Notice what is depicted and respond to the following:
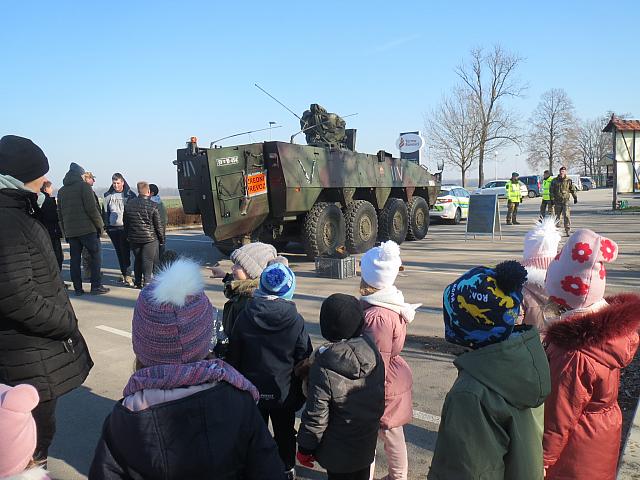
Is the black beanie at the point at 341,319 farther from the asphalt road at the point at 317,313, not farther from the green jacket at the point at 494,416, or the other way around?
the asphalt road at the point at 317,313

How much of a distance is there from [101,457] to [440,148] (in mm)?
41533

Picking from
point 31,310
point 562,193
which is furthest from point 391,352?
point 562,193

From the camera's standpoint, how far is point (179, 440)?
157 centimetres

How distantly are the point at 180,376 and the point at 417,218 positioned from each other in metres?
12.5

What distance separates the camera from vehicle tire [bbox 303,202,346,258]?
9984mm

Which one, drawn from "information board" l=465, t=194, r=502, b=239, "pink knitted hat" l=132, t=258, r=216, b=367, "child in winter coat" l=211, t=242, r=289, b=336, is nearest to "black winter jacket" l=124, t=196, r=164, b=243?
"child in winter coat" l=211, t=242, r=289, b=336

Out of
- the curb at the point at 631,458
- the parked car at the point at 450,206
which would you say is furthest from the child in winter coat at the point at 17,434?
the parked car at the point at 450,206

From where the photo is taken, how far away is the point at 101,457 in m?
1.59

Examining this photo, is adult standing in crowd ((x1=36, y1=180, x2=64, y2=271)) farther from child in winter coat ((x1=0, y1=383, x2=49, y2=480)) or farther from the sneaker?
child in winter coat ((x1=0, y1=383, x2=49, y2=480))

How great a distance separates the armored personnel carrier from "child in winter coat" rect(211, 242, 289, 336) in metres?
5.15

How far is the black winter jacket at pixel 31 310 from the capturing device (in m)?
2.31

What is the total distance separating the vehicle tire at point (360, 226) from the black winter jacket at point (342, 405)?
8465 millimetres

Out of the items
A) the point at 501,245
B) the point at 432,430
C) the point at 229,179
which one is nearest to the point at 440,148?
the point at 501,245

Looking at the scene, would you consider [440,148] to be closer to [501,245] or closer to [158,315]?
[501,245]
